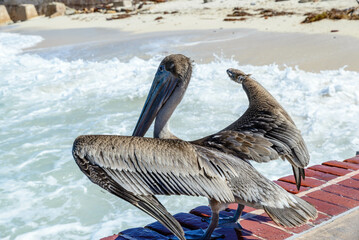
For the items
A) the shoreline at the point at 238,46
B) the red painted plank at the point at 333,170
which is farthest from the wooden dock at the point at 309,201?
the shoreline at the point at 238,46

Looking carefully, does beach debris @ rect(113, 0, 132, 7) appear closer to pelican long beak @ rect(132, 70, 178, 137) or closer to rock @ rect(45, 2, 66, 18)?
rock @ rect(45, 2, 66, 18)

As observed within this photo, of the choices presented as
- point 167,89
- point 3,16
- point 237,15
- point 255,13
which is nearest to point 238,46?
point 237,15

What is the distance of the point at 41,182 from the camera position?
4.95 metres

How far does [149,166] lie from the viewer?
83.4 inches

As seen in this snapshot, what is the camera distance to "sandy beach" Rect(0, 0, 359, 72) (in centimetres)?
901

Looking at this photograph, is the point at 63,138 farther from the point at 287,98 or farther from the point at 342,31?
the point at 342,31

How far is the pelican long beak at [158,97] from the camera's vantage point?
2947 mm

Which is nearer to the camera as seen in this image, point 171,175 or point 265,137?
point 171,175

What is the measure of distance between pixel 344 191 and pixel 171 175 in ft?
4.42

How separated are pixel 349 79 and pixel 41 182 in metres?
4.49

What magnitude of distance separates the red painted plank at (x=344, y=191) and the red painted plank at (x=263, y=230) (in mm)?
590

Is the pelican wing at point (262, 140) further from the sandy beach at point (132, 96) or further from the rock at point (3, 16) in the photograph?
the rock at point (3, 16)

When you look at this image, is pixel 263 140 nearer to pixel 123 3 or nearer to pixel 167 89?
pixel 167 89

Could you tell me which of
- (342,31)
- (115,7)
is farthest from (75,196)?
(115,7)
